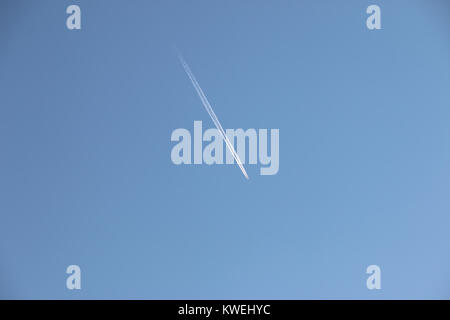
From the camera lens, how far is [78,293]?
2.21 m

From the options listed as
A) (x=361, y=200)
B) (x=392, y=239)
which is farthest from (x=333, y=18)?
(x=392, y=239)

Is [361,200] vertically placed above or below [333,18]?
below

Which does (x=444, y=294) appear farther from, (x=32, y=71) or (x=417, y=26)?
(x=32, y=71)

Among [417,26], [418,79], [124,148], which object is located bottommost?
[124,148]

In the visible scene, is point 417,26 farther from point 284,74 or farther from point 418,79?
point 284,74

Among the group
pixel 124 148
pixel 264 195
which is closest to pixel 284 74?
pixel 264 195

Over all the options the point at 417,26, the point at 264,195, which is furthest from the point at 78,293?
the point at 417,26

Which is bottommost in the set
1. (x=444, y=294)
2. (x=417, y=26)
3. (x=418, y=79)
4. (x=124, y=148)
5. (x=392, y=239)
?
(x=444, y=294)

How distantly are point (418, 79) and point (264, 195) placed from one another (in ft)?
2.07

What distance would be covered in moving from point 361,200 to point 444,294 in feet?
1.34

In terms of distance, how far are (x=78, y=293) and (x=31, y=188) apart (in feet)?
1.24

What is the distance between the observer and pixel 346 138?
7.30 feet

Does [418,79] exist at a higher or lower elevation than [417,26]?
lower

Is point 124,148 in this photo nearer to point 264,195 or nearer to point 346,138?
point 264,195
